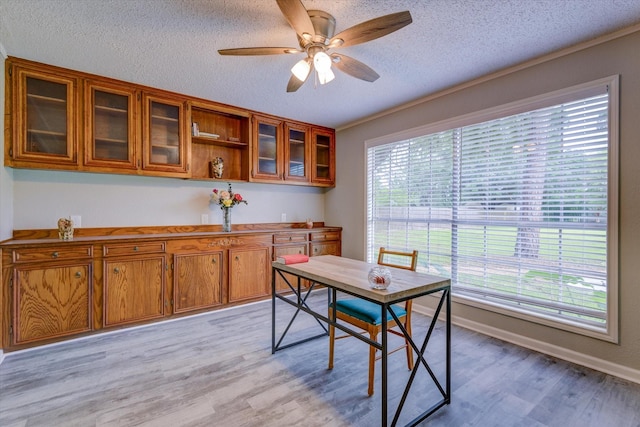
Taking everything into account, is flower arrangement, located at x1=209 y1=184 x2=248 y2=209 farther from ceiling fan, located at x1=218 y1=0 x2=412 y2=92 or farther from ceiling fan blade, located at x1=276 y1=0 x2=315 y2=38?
ceiling fan blade, located at x1=276 y1=0 x2=315 y2=38

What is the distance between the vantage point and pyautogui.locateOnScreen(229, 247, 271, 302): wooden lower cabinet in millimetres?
3604

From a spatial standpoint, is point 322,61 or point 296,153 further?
point 296,153

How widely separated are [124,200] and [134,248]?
72 cm

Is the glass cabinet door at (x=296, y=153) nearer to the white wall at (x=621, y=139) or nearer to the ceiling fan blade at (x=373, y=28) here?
the white wall at (x=621, y=139)

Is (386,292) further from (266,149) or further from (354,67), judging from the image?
(266,149)

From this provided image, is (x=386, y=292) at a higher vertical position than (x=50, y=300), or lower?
higher

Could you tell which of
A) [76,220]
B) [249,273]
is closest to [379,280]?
[249,273]

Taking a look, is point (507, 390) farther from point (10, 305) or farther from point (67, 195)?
point (67, 195)

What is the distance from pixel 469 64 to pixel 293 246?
2.92m

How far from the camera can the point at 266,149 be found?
4105 millimetres

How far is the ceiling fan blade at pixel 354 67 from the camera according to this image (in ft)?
6.97

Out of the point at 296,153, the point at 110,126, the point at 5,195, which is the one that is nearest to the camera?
the point at 5,195

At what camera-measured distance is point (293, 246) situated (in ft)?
13.6

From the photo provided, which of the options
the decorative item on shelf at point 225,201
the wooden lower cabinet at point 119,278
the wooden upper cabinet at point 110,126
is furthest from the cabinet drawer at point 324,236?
the wooden upper cabinet at point 110,126
